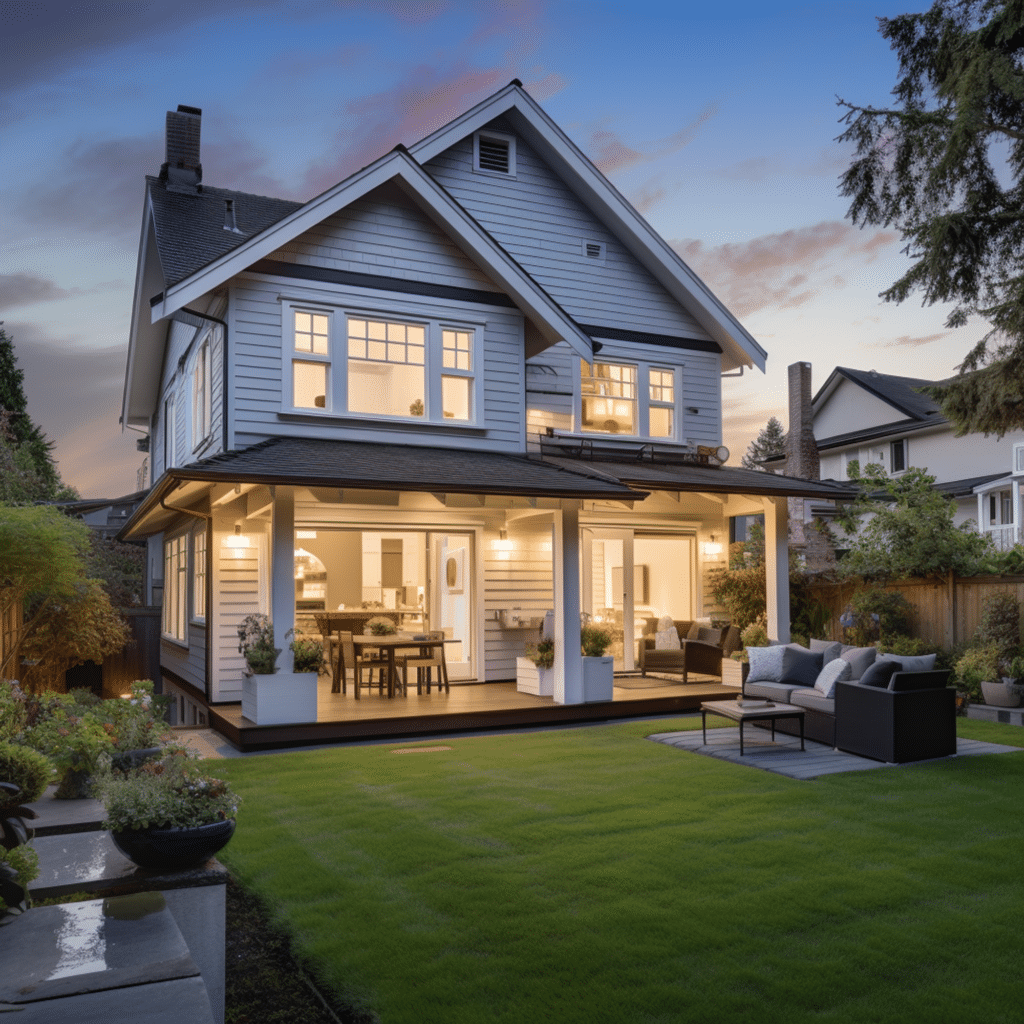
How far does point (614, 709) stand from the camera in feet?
35.9

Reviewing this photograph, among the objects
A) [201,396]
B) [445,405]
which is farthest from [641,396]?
[201,396]

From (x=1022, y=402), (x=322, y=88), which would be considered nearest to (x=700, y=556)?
(x=1022, y=402)

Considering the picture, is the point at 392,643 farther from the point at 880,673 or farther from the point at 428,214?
the point at 428,214

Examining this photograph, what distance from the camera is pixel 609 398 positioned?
13.8 meters

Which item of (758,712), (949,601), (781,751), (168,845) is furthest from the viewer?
(949,601)

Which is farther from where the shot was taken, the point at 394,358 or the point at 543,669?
the point at 394,358

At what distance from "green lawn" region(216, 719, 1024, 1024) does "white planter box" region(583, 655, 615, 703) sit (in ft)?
9.59

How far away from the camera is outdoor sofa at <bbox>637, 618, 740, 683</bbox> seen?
12789mm

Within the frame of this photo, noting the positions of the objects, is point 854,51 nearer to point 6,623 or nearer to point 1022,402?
point 1022,402

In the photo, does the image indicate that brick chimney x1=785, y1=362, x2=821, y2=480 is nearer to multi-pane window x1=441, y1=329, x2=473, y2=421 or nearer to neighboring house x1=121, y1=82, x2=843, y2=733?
neighboring house x1=121, y1=82, x2=843, y2=733

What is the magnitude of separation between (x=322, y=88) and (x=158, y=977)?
44.9ft

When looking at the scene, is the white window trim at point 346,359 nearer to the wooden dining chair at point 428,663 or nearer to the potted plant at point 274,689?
the wooden dining chair at point 428,663

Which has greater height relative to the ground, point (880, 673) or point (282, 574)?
point (282, 574)

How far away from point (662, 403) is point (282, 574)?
23.5ft
